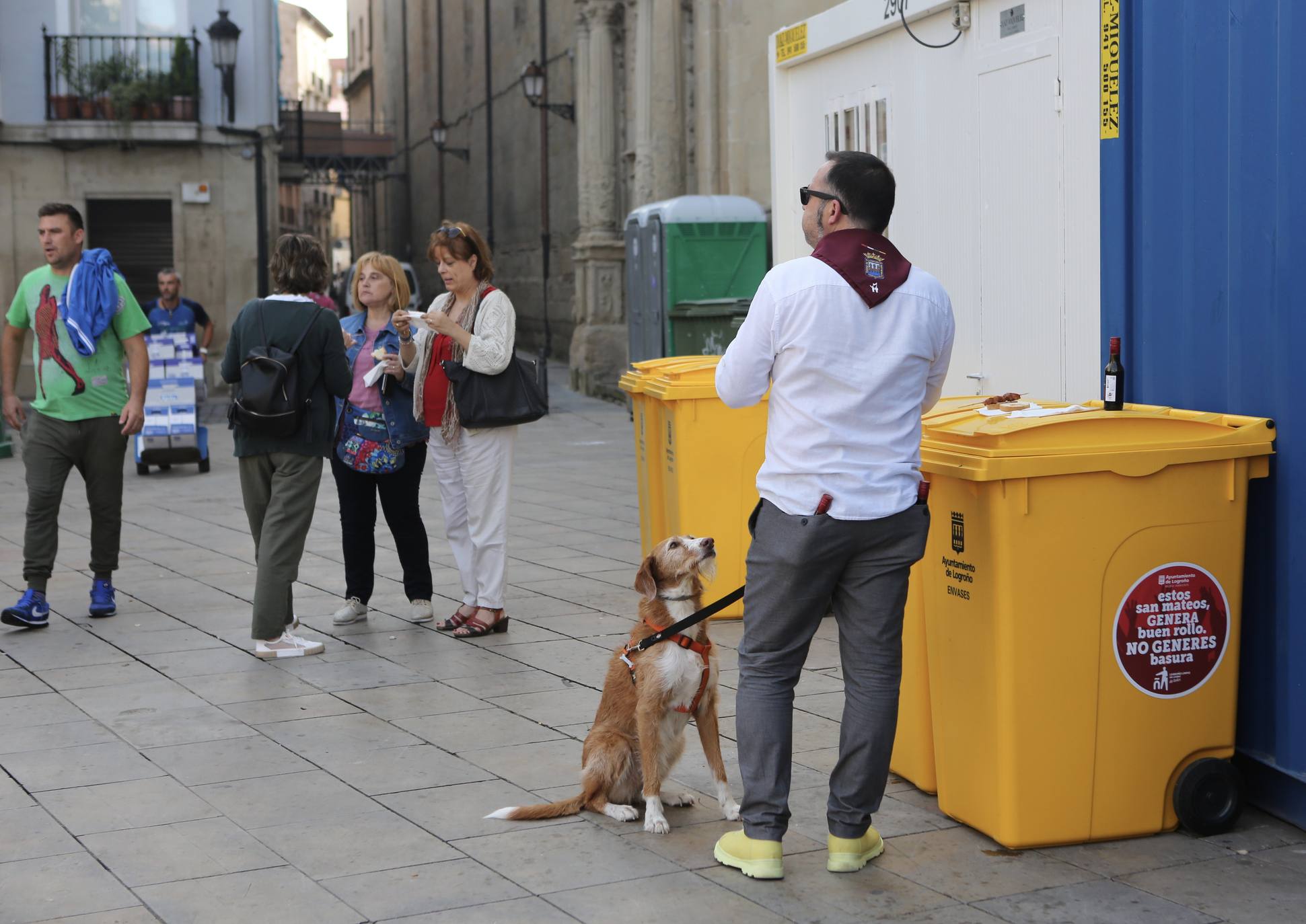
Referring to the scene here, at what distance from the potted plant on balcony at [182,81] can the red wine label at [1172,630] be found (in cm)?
2246

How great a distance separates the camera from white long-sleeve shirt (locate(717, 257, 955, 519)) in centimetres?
396

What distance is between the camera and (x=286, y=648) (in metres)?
6.89

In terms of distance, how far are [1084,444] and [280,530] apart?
3760 mm

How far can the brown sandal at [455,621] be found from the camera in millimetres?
7301

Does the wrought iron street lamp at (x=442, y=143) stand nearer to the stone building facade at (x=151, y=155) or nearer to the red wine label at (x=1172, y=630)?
the stone building facade at (x=151, y=155)

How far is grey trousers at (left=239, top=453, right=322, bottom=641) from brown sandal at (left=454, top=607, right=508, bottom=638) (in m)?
0.81

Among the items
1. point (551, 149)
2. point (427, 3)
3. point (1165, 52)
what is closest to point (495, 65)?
point (551, 149)

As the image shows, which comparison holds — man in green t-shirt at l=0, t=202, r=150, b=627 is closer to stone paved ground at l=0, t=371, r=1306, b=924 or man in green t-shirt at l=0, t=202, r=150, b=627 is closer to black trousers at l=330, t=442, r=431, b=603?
stone paved ground at l=0, t=371, r=1306, b=924

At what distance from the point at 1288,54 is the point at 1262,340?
81 cm

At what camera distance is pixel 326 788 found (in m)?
Result: 5.00

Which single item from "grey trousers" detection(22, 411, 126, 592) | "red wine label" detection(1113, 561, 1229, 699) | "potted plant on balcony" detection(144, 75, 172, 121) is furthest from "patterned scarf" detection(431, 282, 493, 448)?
"potted plant on balcony" detection(144, 75, 172, 121)

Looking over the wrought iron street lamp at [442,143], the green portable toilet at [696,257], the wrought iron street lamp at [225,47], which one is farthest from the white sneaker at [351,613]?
the wrought iron street lamp at [442,143]

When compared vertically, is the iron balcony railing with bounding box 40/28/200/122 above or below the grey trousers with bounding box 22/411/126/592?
above

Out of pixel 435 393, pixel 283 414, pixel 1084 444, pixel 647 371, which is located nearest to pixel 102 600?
pixel 283 414
